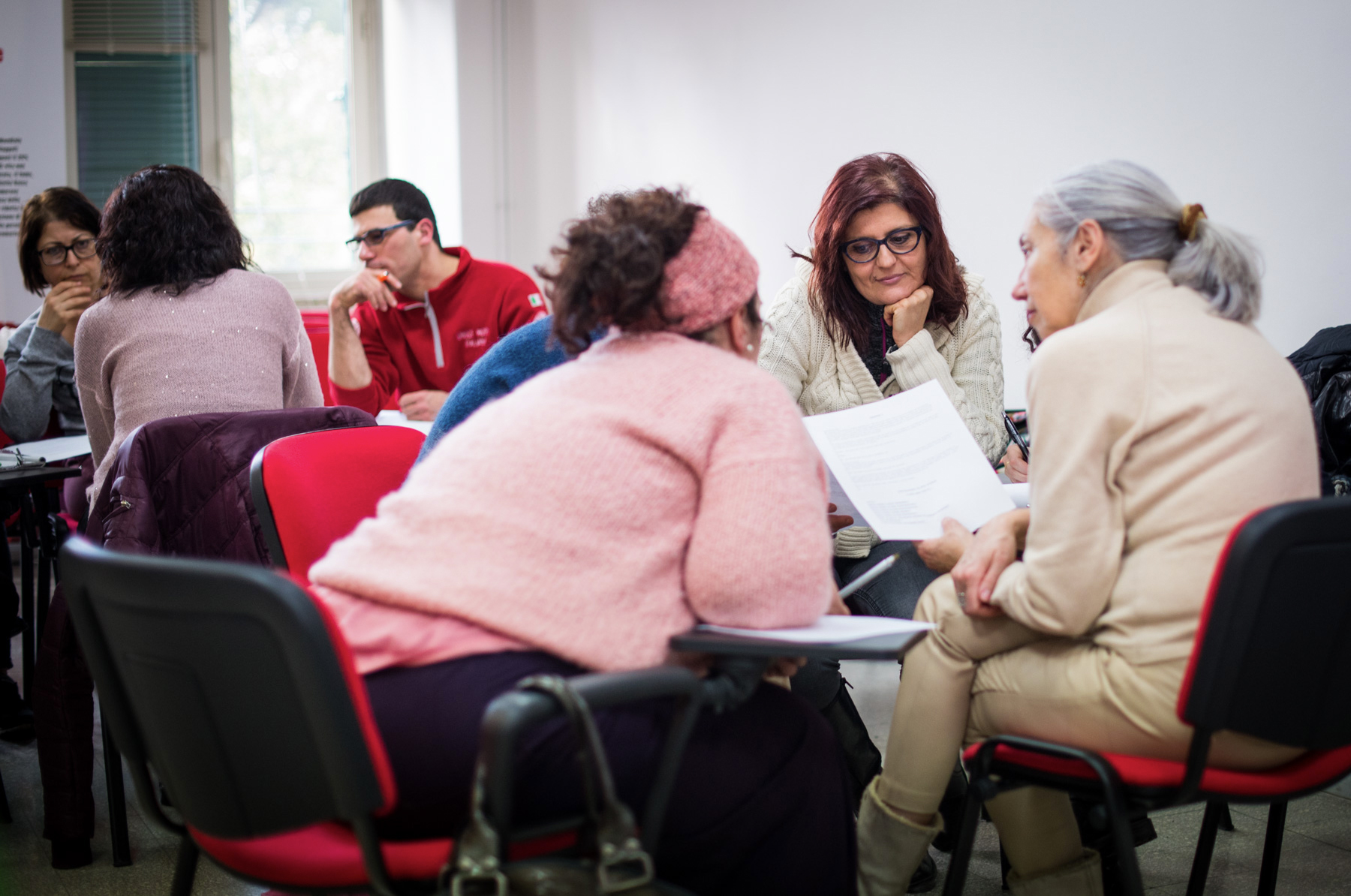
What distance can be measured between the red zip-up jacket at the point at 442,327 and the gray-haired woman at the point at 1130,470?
195cm

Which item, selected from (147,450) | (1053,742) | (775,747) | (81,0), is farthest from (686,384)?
(81,0)

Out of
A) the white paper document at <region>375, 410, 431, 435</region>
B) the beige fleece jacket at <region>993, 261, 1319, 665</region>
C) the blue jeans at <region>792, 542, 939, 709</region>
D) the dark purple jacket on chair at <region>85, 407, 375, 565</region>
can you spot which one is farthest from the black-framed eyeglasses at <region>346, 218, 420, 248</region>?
the beige fleece jacket at <region>993, 261, 1319, 665</region>

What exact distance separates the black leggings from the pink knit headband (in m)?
0.41

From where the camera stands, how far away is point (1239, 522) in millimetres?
1207

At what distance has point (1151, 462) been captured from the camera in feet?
4.33

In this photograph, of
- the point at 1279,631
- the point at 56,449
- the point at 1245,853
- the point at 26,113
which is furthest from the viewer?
the point at 26,113

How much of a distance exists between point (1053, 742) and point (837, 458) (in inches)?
22.3

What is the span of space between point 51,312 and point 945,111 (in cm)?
272

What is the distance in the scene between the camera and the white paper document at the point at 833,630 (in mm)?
1069

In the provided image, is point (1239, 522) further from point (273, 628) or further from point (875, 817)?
point (273, 628)

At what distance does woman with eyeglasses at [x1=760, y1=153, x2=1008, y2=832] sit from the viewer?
226 cm

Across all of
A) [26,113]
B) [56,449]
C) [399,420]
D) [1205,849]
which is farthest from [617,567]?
[26,113]

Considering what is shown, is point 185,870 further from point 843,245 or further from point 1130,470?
point 843,245

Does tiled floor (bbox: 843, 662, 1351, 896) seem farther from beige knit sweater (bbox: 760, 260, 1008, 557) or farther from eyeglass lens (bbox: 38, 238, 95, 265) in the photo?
eyeglass lens (bbox: 38, 238, 95, 265)
